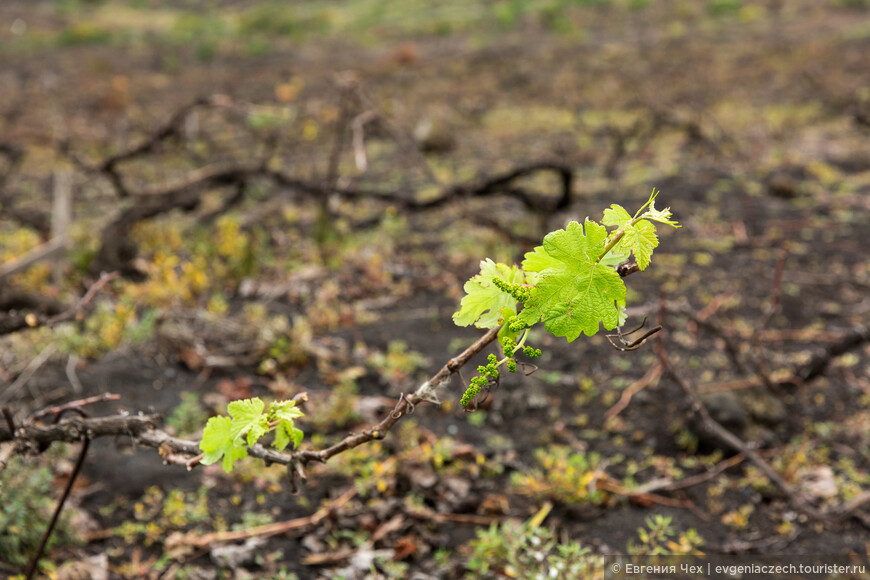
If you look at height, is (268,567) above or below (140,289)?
below

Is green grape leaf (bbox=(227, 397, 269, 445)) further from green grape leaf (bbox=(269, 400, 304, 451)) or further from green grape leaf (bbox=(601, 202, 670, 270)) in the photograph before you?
green grape leaf (bbox=(601, 202, 670, 270))

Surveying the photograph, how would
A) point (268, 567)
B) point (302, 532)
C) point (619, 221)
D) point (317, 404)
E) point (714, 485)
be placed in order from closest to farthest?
point (619, 221), point (268, 567), point (302, 532), point (714, 485), point (317, 404)

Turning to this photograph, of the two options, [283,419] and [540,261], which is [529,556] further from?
[540,261]

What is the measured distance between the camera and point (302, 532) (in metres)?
3.06

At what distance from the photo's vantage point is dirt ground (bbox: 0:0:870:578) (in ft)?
10.2

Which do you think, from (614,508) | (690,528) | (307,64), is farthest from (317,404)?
(307,64)

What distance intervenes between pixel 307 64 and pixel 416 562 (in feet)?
60.7

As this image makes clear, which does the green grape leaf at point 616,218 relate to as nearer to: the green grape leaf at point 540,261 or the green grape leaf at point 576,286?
the green grape leaf at point 576,286

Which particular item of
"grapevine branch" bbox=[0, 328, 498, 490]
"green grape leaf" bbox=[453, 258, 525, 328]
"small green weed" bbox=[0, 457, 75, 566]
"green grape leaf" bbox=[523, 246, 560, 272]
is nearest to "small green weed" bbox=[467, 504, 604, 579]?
"grapevine branch" bbox=[0, 328, 498, 490]

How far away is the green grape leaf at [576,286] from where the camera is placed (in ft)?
4.18

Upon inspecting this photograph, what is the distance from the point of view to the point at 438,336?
4988 mm

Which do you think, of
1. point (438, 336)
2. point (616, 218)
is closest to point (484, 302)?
point (616, 218)

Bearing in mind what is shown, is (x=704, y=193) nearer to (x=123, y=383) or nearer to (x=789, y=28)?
(x=123, y=383)

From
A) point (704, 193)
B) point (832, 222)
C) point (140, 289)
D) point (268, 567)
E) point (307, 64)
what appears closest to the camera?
point (268, 567)
